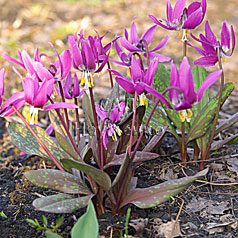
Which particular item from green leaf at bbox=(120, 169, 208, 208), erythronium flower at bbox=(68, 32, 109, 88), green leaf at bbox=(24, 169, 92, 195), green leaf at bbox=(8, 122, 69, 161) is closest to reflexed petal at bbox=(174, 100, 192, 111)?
green leaf at bbox=(120, 169, 208, 208)

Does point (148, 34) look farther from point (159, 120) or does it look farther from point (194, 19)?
point (159, 120)

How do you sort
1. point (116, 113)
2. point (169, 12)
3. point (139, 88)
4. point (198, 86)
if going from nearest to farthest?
point (139, 88) < point (116, 113) < point (169, 12) < point (198, 86)

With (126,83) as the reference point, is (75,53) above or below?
above

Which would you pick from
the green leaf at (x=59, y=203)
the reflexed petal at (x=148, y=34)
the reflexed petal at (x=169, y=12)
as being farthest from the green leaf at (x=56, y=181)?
the reflexed petal at (x=169, y=12)

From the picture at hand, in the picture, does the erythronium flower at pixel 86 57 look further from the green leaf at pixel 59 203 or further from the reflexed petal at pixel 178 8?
the green leaf at pixel 59 203

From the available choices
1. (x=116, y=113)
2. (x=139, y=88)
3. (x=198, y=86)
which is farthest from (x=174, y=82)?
(x=198, y=86)
